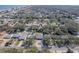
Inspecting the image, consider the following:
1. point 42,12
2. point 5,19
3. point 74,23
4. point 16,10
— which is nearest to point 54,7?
point 42,12

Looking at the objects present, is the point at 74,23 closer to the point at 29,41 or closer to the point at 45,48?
the point at 45,48
